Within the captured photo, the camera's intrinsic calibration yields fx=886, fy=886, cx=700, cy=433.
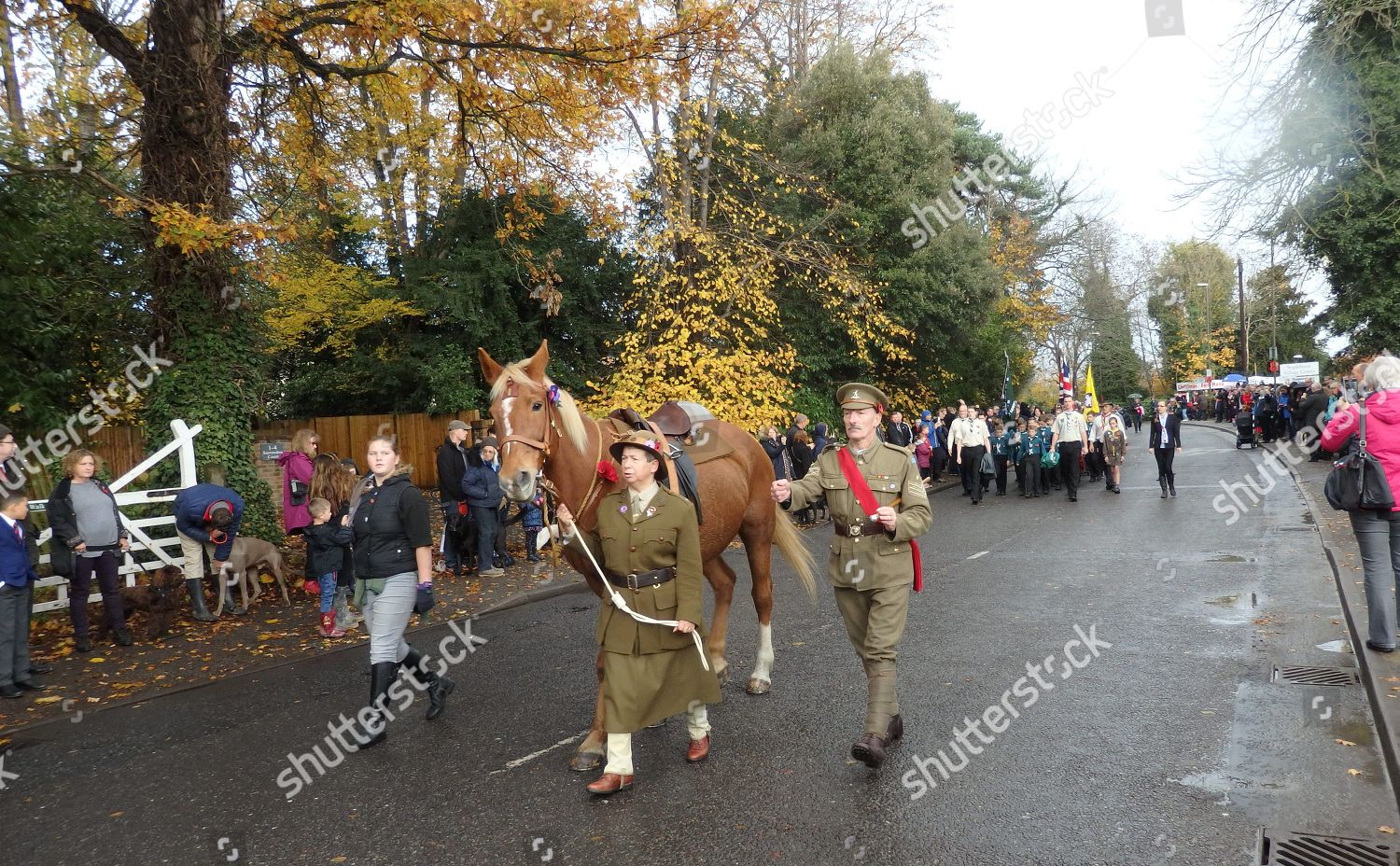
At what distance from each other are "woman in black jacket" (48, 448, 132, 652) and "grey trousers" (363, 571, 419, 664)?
4.38m

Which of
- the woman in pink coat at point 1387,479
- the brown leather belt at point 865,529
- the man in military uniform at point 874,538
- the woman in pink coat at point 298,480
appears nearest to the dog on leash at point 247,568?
the woman in pink coat at point 298,480

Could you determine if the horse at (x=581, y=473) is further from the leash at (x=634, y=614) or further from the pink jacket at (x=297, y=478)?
the pink jacket at (x=297, y=478)

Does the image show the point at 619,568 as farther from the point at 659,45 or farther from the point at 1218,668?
the point at 659,45

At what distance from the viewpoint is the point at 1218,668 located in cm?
621

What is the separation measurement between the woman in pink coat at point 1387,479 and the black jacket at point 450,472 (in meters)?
9.25

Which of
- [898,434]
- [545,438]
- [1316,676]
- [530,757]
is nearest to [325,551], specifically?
[530,757]

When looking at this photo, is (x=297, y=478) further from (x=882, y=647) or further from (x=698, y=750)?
(x=882, y=647)

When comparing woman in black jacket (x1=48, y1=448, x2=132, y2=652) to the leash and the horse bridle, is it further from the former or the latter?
the leash

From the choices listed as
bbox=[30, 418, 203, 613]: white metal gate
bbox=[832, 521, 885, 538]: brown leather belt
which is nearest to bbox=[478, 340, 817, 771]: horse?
bbox=[832, 521, 885, 538]: brown leather belt

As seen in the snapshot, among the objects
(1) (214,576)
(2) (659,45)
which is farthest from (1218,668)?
(1) (214,576)

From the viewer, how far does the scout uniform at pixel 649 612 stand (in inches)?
177

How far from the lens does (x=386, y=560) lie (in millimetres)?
5676

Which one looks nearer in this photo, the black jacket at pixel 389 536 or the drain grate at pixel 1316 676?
the black jacket at pixel 389 536

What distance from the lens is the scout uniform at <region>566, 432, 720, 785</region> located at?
14.8 ft
